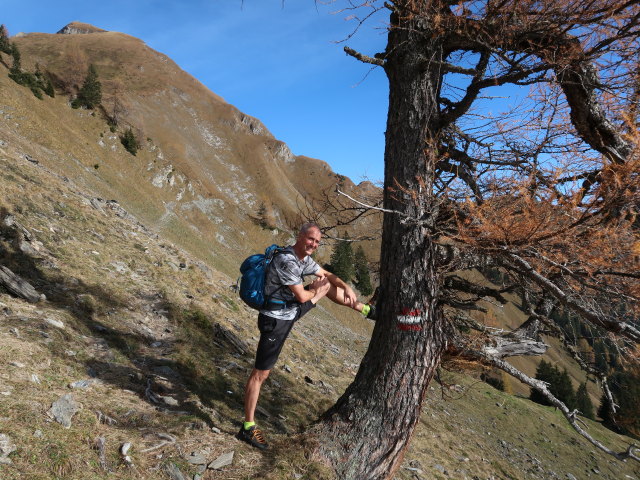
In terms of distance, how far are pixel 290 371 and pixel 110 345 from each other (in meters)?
4.16

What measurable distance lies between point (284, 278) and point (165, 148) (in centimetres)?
7655

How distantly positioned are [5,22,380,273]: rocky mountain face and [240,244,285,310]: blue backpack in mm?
1889

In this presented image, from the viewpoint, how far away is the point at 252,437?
14.8 ft

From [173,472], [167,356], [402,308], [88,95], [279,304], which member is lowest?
[167,356]

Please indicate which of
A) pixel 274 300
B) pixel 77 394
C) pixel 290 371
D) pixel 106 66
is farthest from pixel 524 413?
pixel 106 66

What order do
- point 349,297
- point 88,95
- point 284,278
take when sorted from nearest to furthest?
point 284,278 < point 349,297 < point 88,95

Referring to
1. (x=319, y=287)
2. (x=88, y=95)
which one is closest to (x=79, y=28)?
(x=88, y=95)

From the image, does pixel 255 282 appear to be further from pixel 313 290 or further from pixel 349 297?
pixel 349 297

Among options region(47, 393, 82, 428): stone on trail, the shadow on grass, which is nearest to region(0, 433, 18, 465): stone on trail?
region(47, 393, 82, 428): stone on trail

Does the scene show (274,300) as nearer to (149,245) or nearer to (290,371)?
(290,371)

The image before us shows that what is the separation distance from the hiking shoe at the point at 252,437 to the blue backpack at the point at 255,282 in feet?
5.14

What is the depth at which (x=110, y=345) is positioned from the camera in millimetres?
5926

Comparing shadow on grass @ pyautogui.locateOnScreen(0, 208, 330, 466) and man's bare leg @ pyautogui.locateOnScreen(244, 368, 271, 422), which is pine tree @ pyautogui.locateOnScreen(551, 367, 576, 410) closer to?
shadow on grass @ pyautogui.locateOnScreen(0, 208, 330, 466)

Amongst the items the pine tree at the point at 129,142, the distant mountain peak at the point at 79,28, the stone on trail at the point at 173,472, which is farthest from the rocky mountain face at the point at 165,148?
the stone on trail at the point at 173,472
